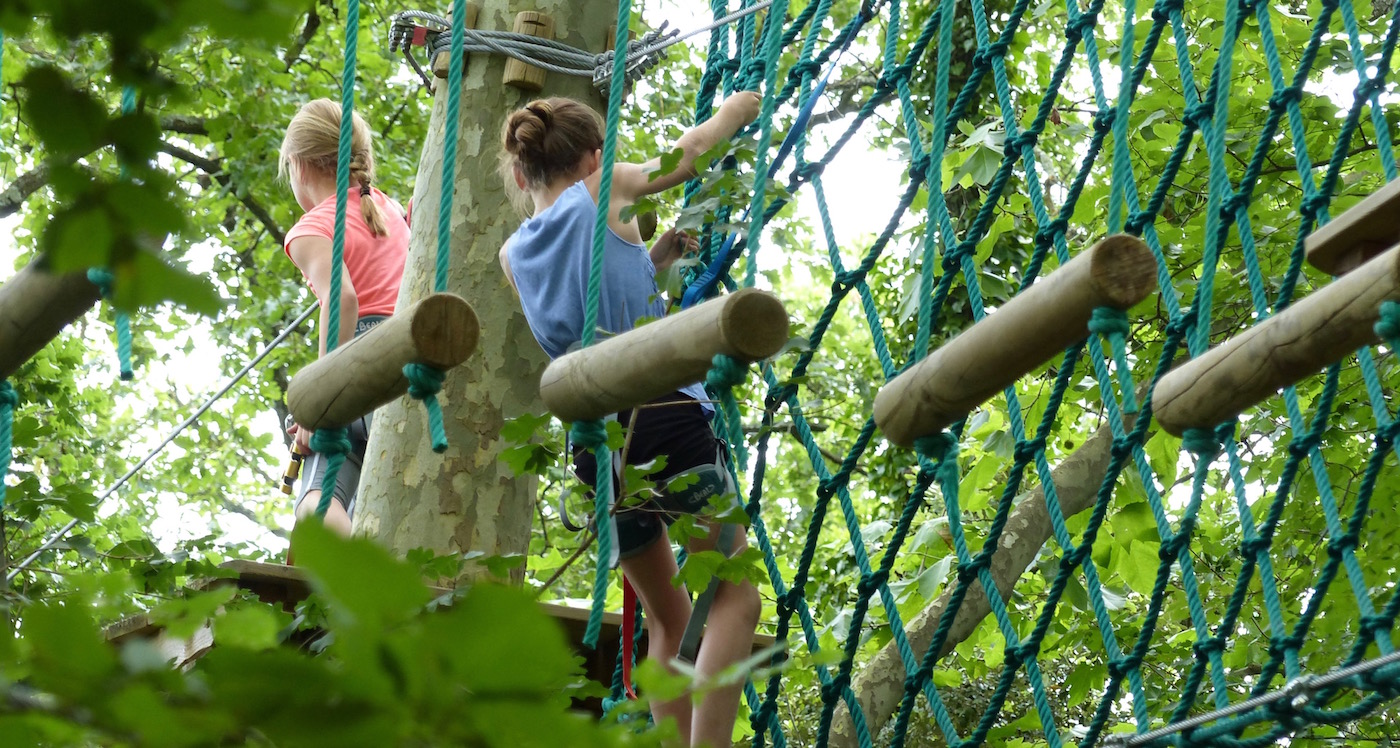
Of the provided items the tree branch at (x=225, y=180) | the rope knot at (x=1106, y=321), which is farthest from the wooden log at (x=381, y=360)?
the tree branch at (x=225, y=180)

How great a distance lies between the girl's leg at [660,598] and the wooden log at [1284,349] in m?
0.99

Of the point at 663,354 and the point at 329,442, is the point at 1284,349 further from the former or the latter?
the point at 329,442

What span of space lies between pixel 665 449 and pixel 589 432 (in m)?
0.80

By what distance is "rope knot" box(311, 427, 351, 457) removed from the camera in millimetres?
1279

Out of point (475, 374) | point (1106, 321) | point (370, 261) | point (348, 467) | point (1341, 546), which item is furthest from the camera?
point (348, 467)

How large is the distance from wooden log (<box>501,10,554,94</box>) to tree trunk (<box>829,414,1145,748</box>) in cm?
185

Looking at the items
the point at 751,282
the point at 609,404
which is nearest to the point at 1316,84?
the point at 751,282

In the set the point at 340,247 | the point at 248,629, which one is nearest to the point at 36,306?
the point at 340,247

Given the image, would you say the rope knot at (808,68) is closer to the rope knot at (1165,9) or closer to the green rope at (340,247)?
the rope knot at (1165,9)

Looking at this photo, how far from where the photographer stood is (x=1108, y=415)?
1691 millimetres

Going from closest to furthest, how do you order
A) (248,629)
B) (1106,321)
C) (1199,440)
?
(248,629)
(1106,321)
(1199,440)

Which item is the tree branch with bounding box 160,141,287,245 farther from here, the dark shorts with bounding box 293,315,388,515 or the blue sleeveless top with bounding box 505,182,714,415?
the blue sleeveless top with bounding box 505,182,714,415

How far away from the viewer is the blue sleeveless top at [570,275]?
207cm

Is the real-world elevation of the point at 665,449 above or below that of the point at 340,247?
above
